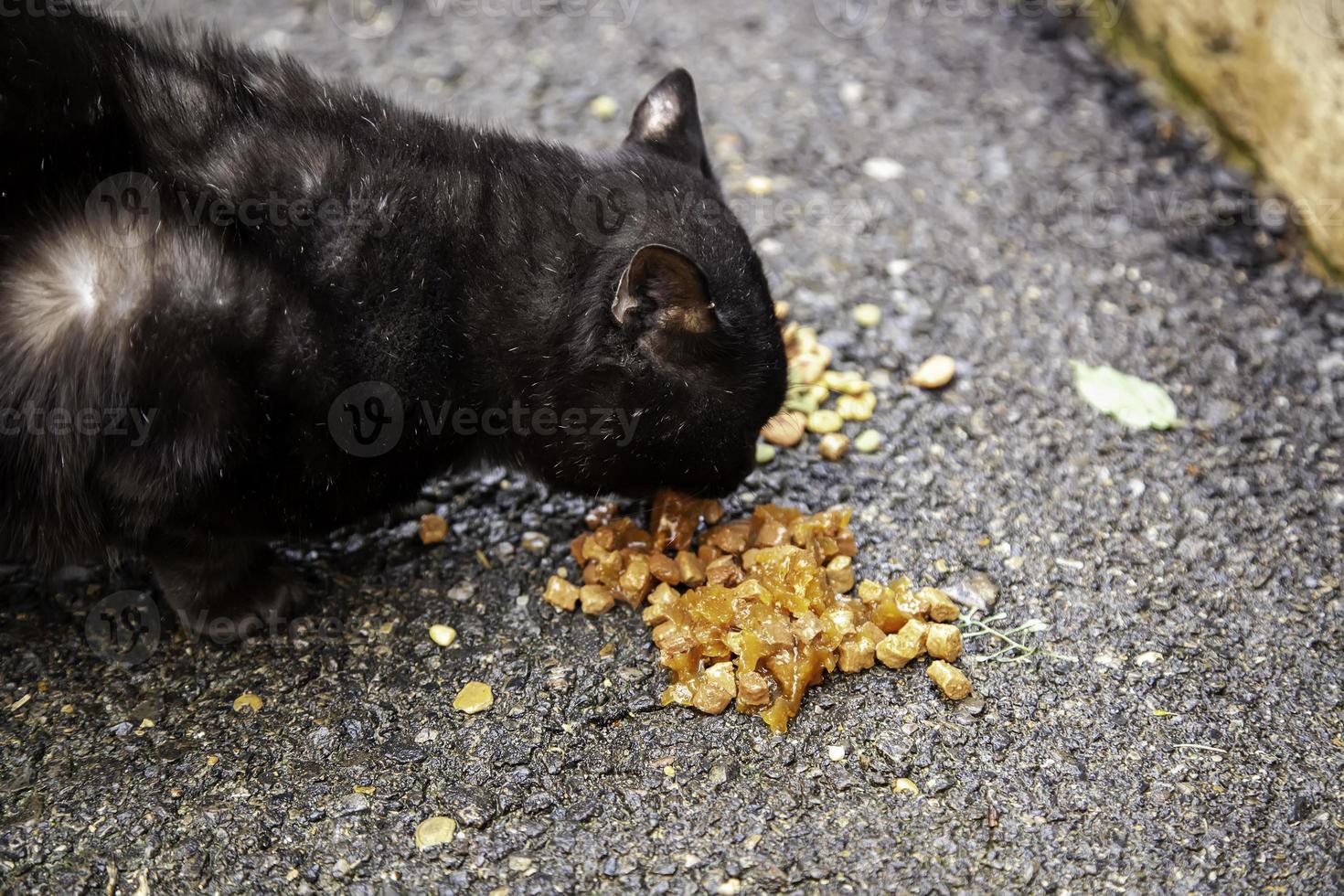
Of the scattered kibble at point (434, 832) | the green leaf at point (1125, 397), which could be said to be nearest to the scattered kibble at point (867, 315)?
the green leaf at point (1125, 397)

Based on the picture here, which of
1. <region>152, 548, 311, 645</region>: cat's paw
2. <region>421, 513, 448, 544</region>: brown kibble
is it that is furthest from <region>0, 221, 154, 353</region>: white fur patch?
<region>421, 513, 448, 544</region>: brown kibble

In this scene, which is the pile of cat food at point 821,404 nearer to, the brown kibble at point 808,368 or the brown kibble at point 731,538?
the brown kibble at point 808,368

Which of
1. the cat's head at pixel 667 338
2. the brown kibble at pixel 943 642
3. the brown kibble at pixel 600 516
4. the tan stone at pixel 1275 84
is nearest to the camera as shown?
the cat's head at pixel 667 338

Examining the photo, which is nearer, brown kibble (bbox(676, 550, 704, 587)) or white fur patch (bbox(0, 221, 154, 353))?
white fur patch (bbox(0, 221, 154, 353))

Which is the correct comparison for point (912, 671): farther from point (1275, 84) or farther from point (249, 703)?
point (1275, 84)

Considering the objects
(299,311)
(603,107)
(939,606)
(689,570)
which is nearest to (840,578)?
(939,606)

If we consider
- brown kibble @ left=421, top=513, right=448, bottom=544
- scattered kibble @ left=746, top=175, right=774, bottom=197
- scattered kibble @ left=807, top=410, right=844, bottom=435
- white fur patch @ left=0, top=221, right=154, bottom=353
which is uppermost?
white fur patch @ left=0, top=221, right=154, bottom=353

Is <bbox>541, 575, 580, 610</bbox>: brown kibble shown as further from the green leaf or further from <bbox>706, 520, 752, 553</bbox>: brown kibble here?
the green leaf
